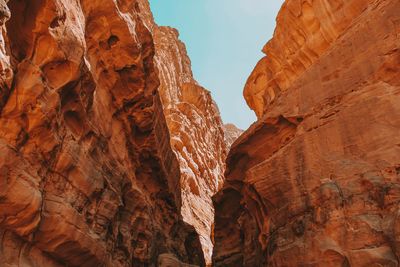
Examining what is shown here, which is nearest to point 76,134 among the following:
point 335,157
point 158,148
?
point 158,148

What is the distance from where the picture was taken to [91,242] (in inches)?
528

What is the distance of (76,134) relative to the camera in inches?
543

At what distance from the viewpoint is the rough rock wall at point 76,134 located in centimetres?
1062

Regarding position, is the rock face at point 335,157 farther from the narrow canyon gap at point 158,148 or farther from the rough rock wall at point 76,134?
the rough rock wall at point 76,134

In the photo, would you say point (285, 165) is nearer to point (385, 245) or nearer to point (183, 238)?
point (385, 245)

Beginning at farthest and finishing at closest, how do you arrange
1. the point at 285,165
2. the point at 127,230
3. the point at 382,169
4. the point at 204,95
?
the point at 204,95 < the point at 127,230 < the point at 285,165 < the point at 382,169

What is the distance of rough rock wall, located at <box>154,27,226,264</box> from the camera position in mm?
34656

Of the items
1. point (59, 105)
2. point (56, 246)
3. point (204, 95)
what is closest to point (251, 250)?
point (56, 246)

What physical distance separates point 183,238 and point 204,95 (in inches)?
931

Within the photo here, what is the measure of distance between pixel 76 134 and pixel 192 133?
84.1 ft

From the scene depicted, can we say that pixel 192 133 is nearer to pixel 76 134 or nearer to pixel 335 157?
pixel 335 157

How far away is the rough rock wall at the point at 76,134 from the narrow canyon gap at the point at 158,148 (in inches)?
1.9

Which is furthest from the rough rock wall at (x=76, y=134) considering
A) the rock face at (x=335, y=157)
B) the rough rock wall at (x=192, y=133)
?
the rough rock wall at (x=192, y=133)

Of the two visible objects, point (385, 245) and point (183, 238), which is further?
point (183, 238)
